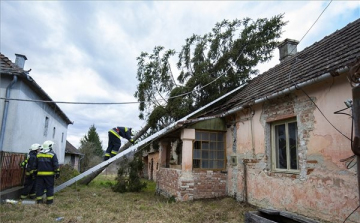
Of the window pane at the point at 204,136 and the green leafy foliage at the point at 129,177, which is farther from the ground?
the window pane at the point at 204,136

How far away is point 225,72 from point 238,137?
415 centimetres

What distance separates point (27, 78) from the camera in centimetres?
914

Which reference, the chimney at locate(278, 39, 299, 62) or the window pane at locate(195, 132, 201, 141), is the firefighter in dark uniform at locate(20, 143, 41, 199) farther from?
the chimney at locate(278, 39, 299, 62)

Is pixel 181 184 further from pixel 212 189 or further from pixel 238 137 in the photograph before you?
pixel 238 137

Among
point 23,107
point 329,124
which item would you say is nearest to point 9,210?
point 23,107

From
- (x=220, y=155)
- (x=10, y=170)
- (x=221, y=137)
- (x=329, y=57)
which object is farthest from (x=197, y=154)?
(x=10, y=170)

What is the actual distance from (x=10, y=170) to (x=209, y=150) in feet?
23.6

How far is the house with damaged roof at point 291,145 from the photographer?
15.9 feet

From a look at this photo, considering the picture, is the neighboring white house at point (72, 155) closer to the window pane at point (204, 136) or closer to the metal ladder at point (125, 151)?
the metal ladder at point (125, 151)

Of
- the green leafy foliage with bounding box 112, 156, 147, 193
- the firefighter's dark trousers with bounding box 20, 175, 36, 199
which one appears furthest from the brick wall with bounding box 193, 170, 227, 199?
the firefighter's dark trousers with bounding box 20, 175, 36, 199

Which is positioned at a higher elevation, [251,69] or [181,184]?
[251,69]

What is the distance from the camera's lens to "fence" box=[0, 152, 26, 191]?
7.68 meters

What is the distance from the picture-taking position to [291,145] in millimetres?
6336

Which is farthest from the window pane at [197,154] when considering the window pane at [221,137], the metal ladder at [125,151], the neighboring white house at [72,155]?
the neighboring white house at [72,155]
